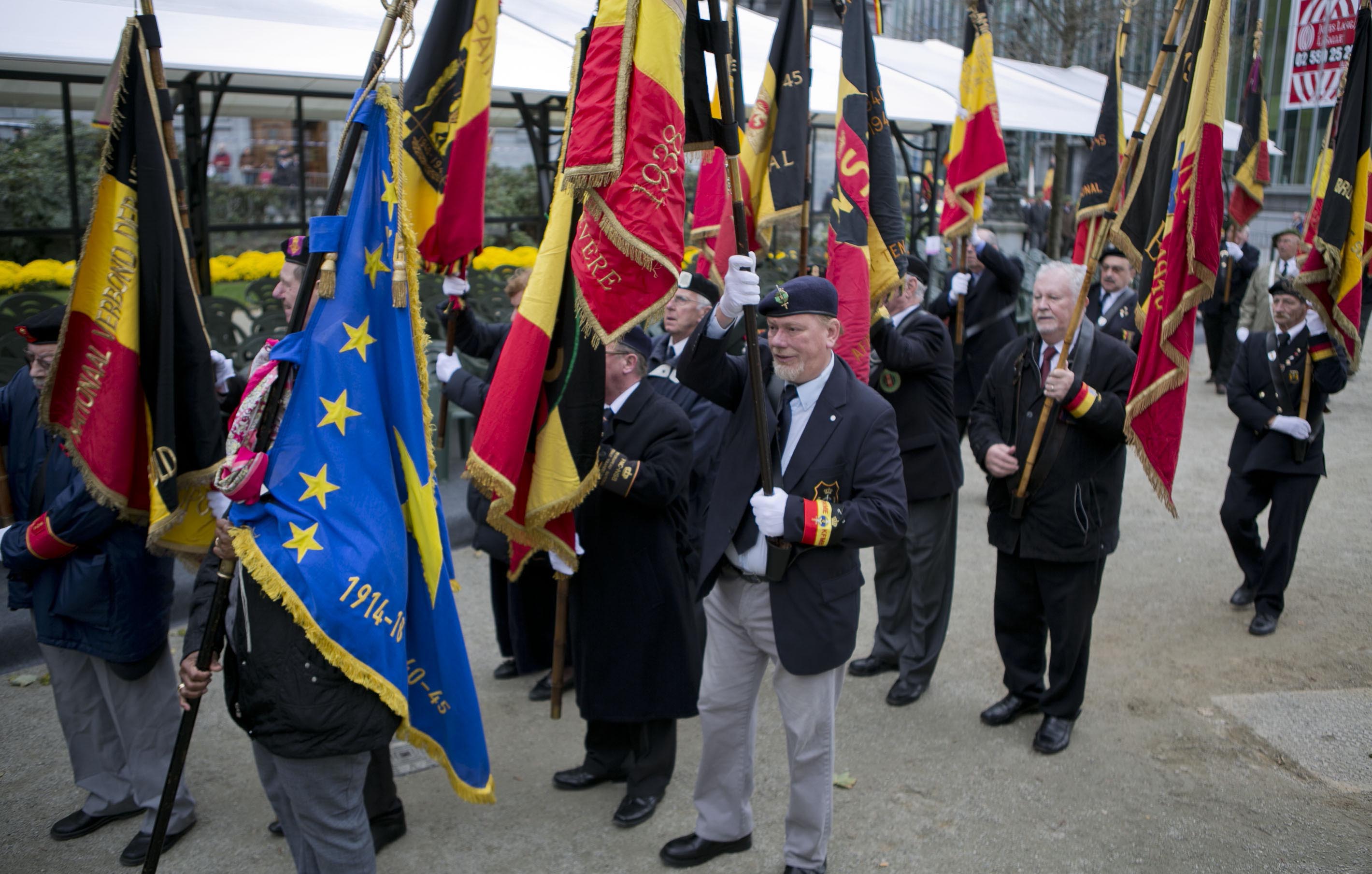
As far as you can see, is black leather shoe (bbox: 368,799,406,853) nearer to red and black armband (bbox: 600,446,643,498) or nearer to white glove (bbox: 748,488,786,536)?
red and black armband (bbox: 600,446,643,498)

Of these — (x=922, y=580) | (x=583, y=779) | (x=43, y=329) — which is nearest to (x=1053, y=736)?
(x=922, y=580)

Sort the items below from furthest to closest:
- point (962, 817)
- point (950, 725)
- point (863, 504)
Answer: point (950, 725)
point (962, 817)
point (863, 504)

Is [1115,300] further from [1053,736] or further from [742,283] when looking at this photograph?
[742,283]

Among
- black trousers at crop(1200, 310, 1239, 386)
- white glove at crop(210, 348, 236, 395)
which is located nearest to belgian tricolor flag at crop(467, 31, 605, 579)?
white glove at crop(210, 348, 236, 395)

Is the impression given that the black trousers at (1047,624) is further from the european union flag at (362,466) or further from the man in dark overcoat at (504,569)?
the european union flag at (362,466)

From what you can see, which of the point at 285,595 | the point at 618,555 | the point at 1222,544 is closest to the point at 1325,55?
the point at 1222,544

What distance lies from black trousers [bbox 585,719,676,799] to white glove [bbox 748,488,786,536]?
125cm

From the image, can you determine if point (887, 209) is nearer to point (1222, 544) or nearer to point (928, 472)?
point (928, 472)

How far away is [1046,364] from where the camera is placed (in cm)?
490

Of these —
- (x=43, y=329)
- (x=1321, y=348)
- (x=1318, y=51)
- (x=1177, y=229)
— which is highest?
(x=1318, y=51)

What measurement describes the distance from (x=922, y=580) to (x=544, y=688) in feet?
6.55

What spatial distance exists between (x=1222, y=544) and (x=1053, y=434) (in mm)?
3933

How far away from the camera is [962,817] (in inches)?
168

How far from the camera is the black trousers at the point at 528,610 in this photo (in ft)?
16.8
